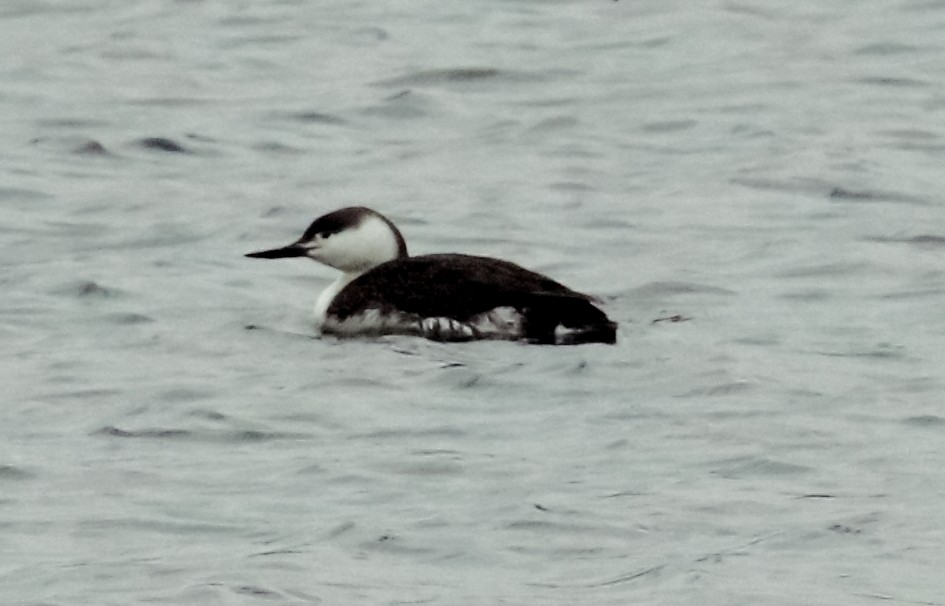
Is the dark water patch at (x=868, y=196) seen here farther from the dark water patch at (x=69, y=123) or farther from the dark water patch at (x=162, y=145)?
the dark water patch at (x=69, y=123)

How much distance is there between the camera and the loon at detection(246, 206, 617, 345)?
10.7m

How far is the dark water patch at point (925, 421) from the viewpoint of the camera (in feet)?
30.4

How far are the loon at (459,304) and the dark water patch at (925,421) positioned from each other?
5.37 feet

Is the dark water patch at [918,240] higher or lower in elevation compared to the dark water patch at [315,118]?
higher

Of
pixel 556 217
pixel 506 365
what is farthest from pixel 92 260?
pixel 506 365

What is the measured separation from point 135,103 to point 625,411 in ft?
26.6

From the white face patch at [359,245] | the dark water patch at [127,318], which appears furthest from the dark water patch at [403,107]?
the dark water patch at [127,318]

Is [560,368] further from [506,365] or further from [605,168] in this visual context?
[605,168]

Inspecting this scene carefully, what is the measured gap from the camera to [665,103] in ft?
54.5

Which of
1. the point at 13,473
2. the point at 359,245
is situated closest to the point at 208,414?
the point at 13,473

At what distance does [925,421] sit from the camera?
9.33 meters

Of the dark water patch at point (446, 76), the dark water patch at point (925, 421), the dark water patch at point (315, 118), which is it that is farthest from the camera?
the dark water patch at point (446, 76)

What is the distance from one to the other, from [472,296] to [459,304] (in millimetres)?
71

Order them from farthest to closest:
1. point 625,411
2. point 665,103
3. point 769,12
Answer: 1. point 769,12
2. point 665,103
3. point 625,411
